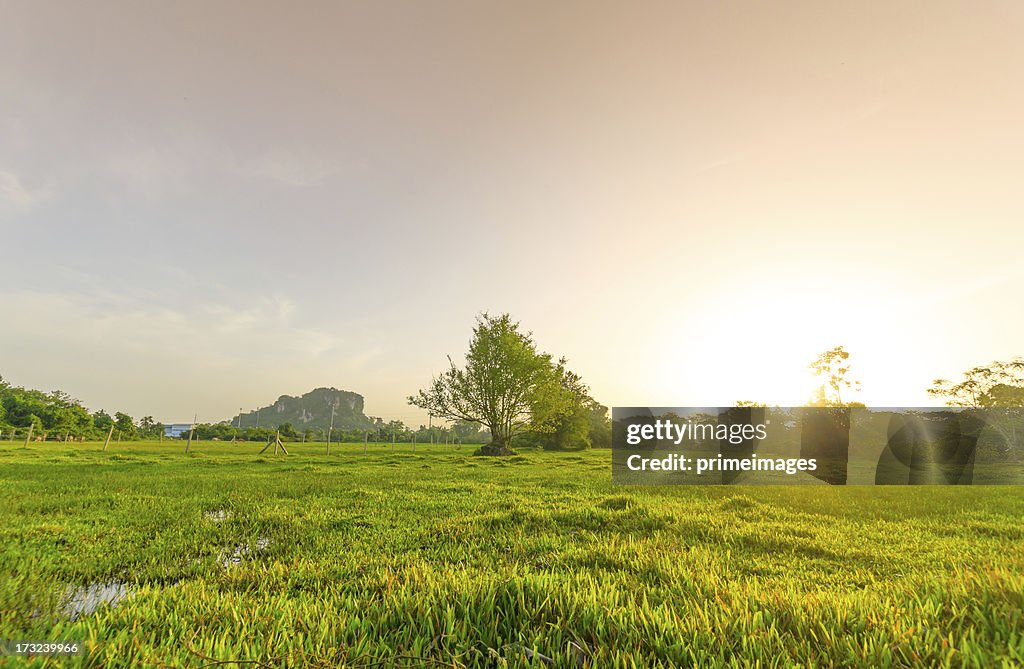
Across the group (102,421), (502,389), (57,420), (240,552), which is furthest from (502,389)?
(102,421)

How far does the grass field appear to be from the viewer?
2.30 m

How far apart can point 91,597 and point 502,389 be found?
37.5 metres

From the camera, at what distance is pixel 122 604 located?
3.32 metres

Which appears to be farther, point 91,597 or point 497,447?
point 497,447

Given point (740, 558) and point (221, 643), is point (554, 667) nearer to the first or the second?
point (221, 643)

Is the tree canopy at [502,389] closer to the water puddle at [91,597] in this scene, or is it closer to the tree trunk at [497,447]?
the tree trunk at [497,447]

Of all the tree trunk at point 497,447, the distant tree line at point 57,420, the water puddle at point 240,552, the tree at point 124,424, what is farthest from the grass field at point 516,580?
the tree at point 124,424

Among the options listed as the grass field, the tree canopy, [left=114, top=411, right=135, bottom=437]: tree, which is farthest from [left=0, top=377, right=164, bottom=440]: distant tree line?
the grass field

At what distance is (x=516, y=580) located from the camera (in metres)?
3.15

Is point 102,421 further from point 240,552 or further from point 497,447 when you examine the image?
point 240,552

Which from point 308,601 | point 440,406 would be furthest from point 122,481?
point 440,406

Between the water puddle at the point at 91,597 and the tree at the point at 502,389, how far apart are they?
3654 centimetres

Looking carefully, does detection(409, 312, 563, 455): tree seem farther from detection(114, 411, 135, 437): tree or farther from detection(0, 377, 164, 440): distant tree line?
detection(114, 411, 135, 437): tree

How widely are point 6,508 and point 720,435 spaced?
2286cm
